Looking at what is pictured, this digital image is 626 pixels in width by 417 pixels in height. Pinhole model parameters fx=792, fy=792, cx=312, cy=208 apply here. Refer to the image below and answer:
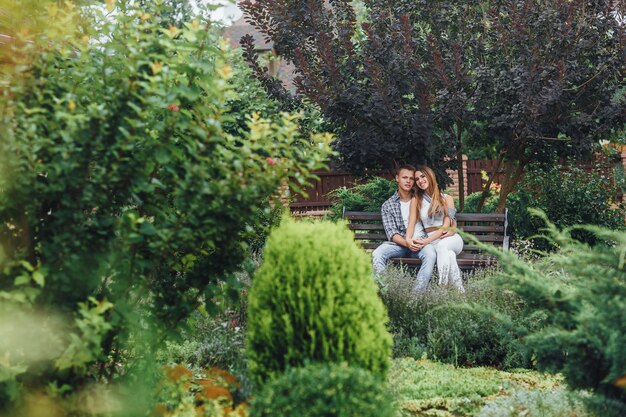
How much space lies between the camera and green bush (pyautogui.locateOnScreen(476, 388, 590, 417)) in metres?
4.62

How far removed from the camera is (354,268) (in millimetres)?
3930

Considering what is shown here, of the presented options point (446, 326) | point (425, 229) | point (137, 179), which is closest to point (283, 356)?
point (137, 179)

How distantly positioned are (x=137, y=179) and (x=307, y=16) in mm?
6715

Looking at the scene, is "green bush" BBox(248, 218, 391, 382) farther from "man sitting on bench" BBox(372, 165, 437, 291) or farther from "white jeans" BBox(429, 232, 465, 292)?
"man sitting on bench" BBox(372, 165, 437, 291)

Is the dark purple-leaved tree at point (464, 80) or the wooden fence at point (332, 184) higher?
A: the dark purple-leaved tree at point (464, 80)

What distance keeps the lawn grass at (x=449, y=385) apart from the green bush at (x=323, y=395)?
1.32 m

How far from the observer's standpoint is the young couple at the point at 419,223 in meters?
8.60

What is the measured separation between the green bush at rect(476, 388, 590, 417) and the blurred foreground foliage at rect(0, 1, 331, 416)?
1.78 metres

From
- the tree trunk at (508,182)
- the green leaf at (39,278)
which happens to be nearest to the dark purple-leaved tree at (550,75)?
the tree trunk at (508,182)

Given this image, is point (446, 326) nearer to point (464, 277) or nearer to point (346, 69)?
point (464, 277)

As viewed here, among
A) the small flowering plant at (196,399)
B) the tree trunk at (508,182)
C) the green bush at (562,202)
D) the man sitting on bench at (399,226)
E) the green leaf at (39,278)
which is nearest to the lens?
the green leaf at (39,278)

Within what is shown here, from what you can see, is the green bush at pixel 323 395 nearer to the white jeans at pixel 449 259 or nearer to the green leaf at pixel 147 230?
the green leaf at pixel 147 230

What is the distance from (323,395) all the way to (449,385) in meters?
2.32

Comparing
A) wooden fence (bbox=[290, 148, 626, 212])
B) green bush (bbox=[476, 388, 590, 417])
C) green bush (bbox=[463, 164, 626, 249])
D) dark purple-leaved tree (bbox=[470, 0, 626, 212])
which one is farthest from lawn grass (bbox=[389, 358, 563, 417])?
wooden fence (bbox=[290, 148, 626, 212])
